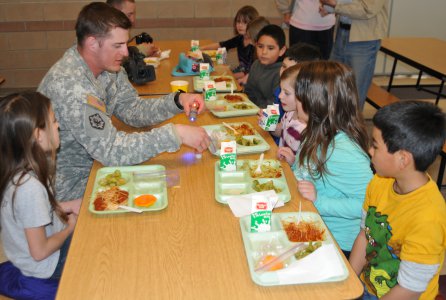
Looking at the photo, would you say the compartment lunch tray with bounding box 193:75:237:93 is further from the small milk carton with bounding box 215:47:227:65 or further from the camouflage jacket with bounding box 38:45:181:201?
the camouflage jacket with bounding box 38:45:181:201

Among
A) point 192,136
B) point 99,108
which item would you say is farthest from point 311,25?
point 99,108

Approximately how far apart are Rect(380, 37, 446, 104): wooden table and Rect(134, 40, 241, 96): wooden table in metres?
1.73

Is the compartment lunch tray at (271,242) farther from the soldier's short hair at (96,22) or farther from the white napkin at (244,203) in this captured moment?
the soldier's short hair at (96,22)

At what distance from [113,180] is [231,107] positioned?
1.12 meters

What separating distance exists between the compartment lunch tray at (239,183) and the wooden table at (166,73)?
1.33 metres

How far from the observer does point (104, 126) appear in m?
1.90

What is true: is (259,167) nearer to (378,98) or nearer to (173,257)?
(173,257)

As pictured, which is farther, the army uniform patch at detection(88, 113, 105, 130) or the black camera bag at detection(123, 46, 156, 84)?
the black camera bag at detection(123, 46, 156, 84)

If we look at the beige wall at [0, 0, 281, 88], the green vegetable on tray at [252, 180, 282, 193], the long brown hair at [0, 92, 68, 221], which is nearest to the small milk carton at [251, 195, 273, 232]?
the green vegetable on tray at [252, 180, 282, 193]

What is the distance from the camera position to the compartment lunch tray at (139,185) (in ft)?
5.35

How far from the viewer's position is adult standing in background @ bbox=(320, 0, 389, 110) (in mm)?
3420

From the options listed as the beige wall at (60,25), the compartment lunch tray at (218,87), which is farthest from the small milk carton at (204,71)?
the beige wall at (60,25)

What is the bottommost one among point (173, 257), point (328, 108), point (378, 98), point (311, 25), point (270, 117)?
point (378, 98)

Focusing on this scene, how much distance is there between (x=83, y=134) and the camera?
1.90 meters
